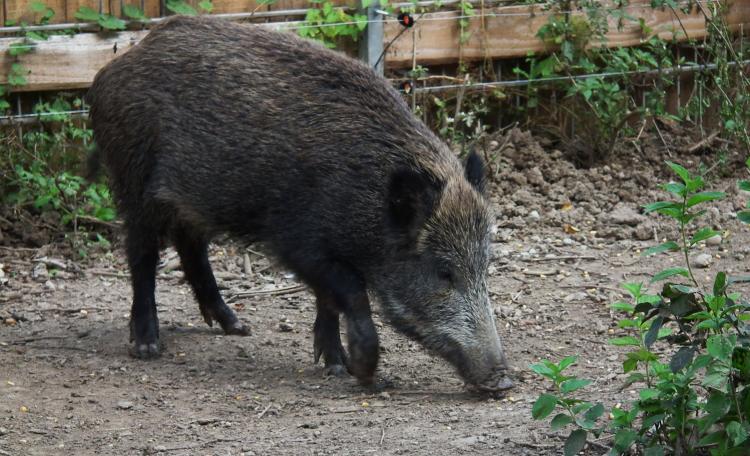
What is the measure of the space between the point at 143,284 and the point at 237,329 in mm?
535

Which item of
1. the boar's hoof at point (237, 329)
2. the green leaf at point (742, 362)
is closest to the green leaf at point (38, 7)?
the boar's hoof at point (237, 329)

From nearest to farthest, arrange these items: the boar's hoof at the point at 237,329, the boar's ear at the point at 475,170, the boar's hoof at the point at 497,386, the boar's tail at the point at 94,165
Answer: the boar's hoof at the point at 497,386 < the boar's ear at the point at 475,170 < the boar's hoof at the point at 237,329 < the boar's tail at the point at 94,165

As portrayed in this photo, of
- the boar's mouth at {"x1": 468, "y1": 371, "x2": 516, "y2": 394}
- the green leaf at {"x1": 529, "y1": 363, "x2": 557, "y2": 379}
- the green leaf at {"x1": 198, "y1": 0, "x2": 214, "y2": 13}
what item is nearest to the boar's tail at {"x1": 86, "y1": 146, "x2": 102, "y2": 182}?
the green leaf at {"x1": 198, "y1": 0, "x2": 214, "y2": 13}

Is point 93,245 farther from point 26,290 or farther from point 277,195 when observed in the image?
point 277,195

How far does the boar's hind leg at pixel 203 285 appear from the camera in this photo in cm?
606

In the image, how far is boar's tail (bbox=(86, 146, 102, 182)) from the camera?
20.3ft

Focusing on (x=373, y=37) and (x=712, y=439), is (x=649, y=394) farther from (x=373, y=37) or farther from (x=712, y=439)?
(x=373, y=37)

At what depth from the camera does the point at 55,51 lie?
287 inches

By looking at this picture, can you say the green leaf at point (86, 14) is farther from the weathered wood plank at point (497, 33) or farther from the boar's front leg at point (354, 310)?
the boar's front leg at point (354, 310)

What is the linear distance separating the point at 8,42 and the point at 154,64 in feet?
6.39

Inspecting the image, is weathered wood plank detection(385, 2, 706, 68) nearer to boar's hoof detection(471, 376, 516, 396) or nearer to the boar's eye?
the boar's eye

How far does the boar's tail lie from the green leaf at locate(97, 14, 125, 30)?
1397 millimetres

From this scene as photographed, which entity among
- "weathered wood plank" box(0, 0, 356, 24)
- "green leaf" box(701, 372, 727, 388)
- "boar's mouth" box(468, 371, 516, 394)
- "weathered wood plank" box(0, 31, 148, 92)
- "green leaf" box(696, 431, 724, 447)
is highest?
"weathered wood plank" box(0, 0, 356, 24)

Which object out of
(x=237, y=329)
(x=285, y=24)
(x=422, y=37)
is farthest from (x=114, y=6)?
(x=237, y=329)
